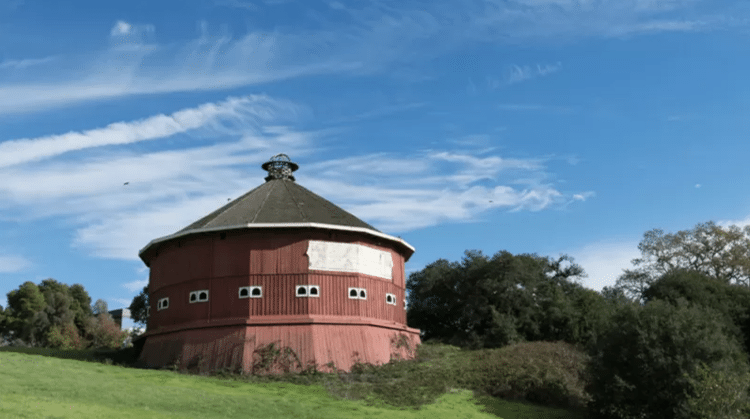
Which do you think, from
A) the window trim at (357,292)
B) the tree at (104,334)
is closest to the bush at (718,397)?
the window trim at (357,292)

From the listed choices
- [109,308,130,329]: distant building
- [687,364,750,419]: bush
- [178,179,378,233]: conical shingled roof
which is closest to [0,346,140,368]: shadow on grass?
[178,179,378,233]: conical shingled roof

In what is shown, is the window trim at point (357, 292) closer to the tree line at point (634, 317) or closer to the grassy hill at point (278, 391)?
the grassy hill at point (278, 391)

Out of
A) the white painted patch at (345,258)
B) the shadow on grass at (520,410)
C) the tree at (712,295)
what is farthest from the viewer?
the tree at (712,295)

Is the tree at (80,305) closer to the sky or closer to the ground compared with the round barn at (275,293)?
closer to the sky

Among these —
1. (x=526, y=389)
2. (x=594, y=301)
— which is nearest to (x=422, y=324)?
(x=594, y=301)

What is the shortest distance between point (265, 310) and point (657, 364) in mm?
16709

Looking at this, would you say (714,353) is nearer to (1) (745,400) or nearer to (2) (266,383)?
(1) (745,400)

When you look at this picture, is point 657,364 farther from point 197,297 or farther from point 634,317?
point 197,297

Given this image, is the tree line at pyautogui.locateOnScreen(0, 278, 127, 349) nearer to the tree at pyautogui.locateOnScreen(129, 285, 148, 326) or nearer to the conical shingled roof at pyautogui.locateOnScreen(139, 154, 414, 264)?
the tree at pyautogui.locateOnScreen(129, 285, 148, 326)

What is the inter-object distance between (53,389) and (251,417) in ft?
21.6

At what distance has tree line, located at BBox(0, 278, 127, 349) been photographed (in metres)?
63.8

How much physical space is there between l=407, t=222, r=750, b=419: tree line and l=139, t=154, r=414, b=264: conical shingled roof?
282 inches

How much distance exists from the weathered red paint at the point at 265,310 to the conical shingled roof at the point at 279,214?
53 centimetres

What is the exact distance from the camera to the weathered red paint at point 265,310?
101 feet
